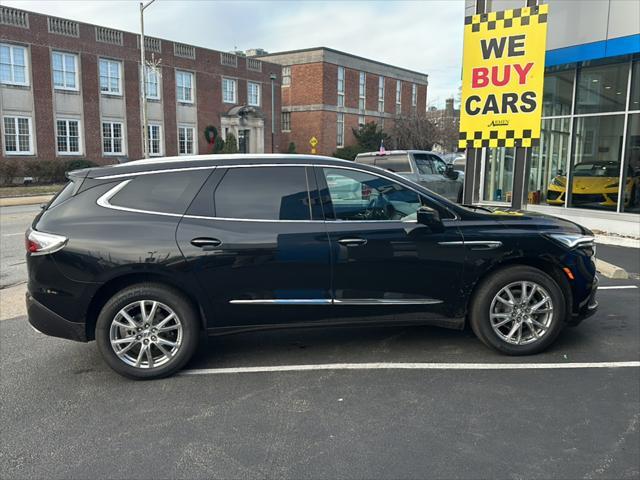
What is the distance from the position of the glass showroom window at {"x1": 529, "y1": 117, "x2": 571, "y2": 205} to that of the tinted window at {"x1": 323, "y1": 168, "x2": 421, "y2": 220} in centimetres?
1031

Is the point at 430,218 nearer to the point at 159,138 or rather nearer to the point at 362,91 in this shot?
the point at 159,138

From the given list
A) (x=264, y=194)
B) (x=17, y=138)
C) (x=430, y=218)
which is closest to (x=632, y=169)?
(x=430, y=218)

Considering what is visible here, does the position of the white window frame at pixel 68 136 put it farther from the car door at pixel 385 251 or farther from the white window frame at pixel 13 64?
the car door at pixel 385 251

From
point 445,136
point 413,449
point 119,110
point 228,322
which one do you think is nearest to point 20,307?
point 228,322

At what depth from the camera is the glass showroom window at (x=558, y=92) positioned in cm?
1322

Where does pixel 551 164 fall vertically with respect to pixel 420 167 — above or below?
above

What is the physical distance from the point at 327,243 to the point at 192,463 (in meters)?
1.95

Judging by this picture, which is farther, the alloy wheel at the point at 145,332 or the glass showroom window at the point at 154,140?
the glass showroom window at the point at 154,140

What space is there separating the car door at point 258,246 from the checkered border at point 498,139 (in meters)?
6.14

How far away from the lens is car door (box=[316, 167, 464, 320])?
4445 millimetres

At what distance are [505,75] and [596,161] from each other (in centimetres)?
478

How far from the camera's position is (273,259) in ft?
14.2

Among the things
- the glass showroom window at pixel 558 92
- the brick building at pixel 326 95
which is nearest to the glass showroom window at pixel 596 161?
the glass showroom window at pixel 558 92

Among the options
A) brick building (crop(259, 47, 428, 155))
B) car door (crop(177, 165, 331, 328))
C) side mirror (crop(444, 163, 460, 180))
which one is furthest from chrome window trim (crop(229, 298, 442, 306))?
brick building (crop(259, 47, 428, 155))
